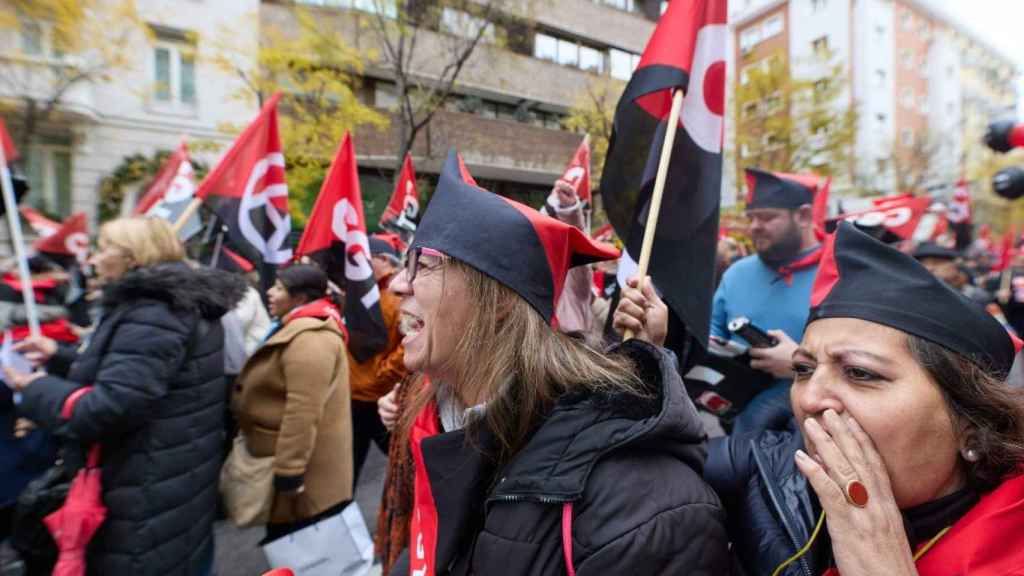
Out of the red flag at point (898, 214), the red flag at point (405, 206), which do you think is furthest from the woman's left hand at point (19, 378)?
the red flag at point (898, 214)

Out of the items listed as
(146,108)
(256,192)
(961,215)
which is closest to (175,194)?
(256,192)

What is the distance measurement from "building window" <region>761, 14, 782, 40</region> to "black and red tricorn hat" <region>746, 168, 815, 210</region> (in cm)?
2663

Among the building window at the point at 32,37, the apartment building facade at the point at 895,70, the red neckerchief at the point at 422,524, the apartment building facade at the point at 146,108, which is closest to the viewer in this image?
the red neckerchief at the point at 422,524

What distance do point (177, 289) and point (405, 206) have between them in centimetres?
364

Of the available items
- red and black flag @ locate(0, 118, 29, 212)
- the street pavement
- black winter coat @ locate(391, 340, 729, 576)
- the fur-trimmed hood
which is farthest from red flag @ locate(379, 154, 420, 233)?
black winter coat @ locate(391, 340, 729, 576)

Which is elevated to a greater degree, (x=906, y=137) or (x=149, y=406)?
(x=906, y=137)

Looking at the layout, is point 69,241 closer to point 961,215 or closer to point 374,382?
point 374,382

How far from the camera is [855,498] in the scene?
112cm

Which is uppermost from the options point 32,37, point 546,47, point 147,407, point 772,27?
point 772,27

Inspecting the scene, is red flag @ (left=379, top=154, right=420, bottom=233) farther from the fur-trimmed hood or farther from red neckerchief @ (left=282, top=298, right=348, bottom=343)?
the fur-trimmed hood

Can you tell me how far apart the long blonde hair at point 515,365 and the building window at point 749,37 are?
2843 centimetres

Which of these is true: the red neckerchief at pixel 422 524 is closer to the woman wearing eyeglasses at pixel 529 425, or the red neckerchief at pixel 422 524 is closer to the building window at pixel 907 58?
the woman wearing eyeglasses at pixel 529 425

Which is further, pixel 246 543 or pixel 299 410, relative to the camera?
pixel 246 543

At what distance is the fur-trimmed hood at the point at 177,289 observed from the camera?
→ 255cm
